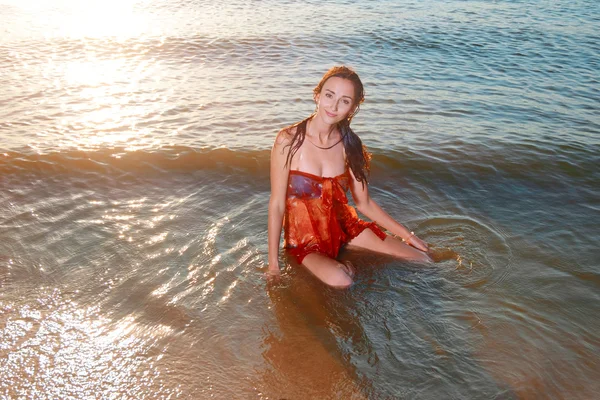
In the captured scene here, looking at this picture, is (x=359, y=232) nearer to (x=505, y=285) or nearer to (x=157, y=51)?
(x=505, y=285)

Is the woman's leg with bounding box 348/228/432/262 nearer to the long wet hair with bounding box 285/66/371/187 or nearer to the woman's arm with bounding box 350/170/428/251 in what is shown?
the woman's arm with bounding box 350/170/428/251

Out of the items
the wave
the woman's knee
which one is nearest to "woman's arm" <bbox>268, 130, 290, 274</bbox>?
the woman's knee

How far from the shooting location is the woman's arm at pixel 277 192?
4.45 metres

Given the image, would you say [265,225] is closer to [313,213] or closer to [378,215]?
[313,213]

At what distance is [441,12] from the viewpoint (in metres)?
15.2

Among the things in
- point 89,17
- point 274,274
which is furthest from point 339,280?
point 89,17

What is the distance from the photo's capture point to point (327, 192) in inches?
185

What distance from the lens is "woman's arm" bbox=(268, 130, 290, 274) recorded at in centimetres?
445

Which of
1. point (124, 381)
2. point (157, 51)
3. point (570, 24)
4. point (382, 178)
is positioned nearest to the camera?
point (124, 381)

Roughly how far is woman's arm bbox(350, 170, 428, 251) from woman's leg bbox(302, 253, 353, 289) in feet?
2.05

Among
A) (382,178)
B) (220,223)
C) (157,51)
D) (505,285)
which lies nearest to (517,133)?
(382,178)

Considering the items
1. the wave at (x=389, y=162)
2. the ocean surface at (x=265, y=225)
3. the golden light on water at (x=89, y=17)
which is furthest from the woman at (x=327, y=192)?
the golden light on water at (x=89, y=17)

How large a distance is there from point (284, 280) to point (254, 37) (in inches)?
348

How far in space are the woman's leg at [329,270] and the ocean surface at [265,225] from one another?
0.08 meters
